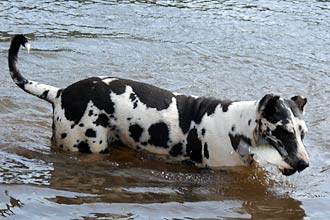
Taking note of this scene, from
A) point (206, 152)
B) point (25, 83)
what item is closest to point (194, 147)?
point (206, 152)

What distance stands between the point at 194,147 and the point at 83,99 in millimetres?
1218

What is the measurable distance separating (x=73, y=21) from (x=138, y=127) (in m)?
7.06

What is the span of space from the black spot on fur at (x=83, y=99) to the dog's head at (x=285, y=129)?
1.56 meters

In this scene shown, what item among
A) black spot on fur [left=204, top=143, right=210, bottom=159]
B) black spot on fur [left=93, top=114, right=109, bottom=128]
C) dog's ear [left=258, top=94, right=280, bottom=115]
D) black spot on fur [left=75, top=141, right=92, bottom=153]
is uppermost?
dog's ear [left=258, top=94, right=280, bottom=115]

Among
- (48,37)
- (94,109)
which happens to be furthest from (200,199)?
(48,37)

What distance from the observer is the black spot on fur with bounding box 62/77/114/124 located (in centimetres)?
750

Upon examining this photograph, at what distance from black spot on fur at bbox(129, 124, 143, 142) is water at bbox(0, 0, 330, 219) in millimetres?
317

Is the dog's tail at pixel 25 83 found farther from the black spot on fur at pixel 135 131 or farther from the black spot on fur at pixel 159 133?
the black spot on fur at pixel 159 133

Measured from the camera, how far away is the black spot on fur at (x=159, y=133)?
24.7ft

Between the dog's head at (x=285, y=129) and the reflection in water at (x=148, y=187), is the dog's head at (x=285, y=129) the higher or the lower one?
the higher one

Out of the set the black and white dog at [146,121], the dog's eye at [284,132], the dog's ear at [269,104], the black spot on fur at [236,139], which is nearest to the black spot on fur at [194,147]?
the black and white dog at [146,121]

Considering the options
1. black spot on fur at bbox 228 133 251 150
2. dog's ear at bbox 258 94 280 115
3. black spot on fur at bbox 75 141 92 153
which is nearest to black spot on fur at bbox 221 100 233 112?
black spot on fur at bbox 228 133 251 150

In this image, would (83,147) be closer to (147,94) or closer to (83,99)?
(83,99)

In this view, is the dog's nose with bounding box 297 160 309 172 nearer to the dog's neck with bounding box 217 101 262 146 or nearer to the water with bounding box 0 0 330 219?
the water with bounding box 0 0 330 219
